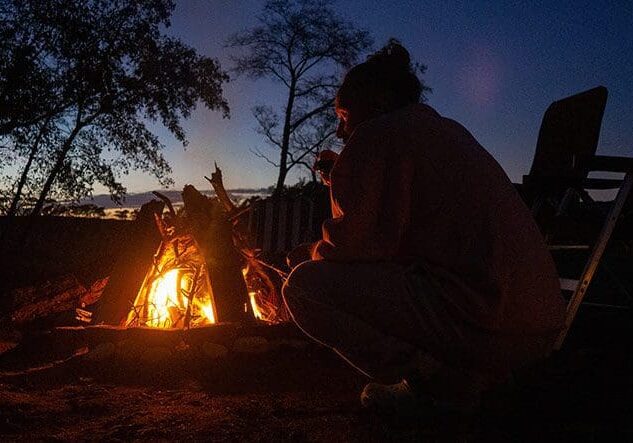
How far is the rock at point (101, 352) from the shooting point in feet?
10.2

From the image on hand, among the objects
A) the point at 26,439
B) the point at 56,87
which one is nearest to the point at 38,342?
the point at 26,439

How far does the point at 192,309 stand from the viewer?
3.94 metres

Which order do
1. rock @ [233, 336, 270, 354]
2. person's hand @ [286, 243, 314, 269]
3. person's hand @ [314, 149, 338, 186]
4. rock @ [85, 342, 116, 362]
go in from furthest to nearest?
rock @ [233, 336, 270, 354] → rock @ [85, 342, 116, 362] → person's hand @ [314, 149, 338, 186] → person's hand @ [286, 243, 314, 269]

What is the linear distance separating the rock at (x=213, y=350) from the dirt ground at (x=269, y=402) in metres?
0.03

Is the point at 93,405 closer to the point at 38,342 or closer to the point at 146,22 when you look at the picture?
the point at 38,342

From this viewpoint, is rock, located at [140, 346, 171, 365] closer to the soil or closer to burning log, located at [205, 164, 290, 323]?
the soil

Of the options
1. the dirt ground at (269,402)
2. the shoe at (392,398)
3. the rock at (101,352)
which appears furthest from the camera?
the rock at (101,352)

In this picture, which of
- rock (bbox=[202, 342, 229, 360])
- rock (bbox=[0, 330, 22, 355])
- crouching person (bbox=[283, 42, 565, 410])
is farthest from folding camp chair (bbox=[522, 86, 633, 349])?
rock (bbox=[0, 330, 22, 355])

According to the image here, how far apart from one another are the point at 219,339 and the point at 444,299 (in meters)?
1.80

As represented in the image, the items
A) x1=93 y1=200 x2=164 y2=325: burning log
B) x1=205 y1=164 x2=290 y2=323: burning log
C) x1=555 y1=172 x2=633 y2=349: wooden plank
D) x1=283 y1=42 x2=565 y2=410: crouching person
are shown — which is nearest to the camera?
x1=283 y1=42 x2=565 y2=410: crouching person

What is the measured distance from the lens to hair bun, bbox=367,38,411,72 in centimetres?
229

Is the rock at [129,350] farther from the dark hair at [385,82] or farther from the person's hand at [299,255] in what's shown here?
the dark hair at [385,82]

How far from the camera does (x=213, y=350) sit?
10.6ft

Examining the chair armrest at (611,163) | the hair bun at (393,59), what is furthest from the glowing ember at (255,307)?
the chair armrest at (611,163)
